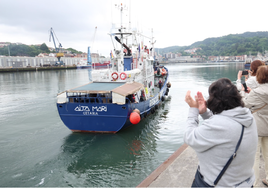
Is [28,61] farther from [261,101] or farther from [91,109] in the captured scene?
[261,101]

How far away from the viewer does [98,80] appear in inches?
509

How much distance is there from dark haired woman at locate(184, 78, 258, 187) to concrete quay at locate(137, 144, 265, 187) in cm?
243

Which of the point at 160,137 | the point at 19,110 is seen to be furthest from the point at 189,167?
the point at 19,110

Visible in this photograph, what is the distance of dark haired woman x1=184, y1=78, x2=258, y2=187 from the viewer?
65.6 inches

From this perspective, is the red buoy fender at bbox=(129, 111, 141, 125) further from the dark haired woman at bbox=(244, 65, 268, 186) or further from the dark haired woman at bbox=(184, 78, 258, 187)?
the dark haired woman at bbox=(184, 78, 258, 187)

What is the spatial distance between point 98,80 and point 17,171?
725 centimetres

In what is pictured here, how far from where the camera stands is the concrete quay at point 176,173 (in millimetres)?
4070

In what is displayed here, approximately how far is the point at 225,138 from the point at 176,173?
10.3 feet

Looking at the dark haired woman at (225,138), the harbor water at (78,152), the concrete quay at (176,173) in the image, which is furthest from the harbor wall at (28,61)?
the dark haired woman at (225,138)

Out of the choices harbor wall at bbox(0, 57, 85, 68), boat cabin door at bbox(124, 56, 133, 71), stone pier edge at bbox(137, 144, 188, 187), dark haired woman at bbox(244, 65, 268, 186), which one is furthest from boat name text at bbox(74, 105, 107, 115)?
harbor wall at bbox(0, 57, 85, 68)

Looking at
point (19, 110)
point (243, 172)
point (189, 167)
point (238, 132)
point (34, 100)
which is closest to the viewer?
point (238, 132)

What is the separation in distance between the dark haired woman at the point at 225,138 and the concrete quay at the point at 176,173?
2428 millimetres

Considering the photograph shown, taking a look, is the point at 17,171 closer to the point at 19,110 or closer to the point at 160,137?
the point at 160,137

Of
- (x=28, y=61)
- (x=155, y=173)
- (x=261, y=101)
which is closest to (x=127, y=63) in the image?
(x=155, y=173)
